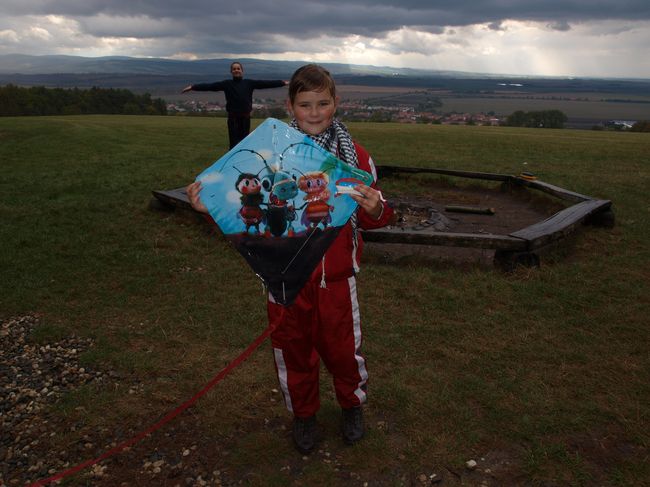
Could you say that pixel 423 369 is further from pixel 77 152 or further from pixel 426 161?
pixel 77 152

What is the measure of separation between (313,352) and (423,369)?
1.63 metres

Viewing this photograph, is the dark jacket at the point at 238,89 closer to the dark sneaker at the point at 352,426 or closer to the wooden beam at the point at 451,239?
the wooden beam at the point at 451,239

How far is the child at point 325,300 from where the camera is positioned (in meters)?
2.98

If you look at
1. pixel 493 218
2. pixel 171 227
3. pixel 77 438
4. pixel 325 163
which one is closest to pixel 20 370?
pixel 77 438

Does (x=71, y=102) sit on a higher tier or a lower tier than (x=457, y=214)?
higher

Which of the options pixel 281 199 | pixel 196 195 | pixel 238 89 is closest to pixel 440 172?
pixel 238 89

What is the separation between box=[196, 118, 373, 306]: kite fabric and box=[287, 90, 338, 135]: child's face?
225mm

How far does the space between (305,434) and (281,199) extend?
1846 mm

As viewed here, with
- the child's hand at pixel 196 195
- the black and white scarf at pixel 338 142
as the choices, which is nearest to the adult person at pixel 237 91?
the black and white scarf at pixel 338 142

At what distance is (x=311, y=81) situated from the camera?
115 inches

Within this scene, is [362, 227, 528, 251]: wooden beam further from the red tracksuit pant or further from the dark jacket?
the dark jacket

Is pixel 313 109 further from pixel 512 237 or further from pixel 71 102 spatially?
pixel 71 102

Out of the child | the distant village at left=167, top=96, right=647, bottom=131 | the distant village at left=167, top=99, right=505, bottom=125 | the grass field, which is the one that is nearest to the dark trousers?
the grass field

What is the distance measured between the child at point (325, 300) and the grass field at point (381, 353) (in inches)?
23.9
